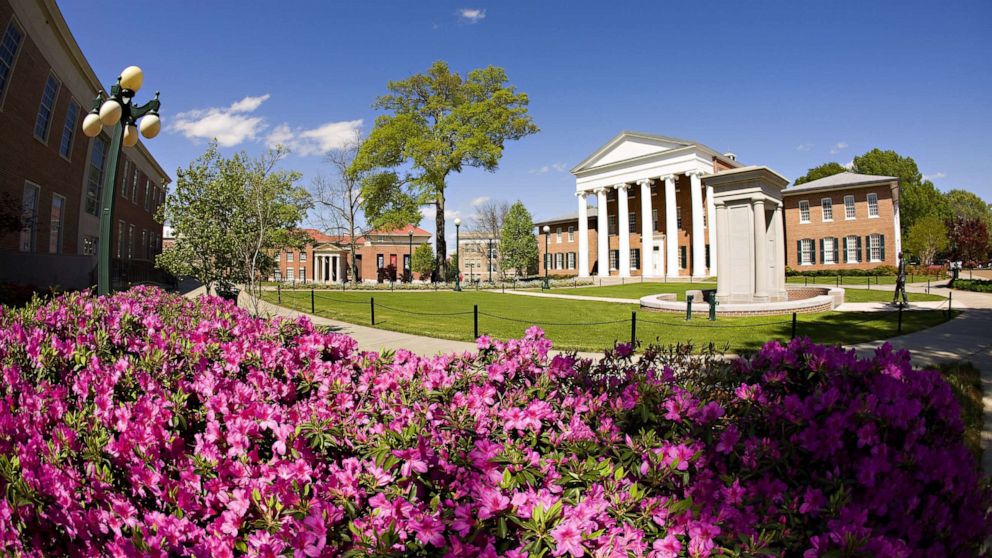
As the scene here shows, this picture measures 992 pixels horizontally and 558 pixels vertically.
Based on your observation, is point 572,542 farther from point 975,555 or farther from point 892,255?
point 892,255

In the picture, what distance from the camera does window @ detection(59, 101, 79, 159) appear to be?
78.4ft

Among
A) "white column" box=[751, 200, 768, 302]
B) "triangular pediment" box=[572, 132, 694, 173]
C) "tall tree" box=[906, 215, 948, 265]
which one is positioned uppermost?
"triangular pediment" box=[572, 132, 694, 173]

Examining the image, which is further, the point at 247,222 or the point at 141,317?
the point at 247,222

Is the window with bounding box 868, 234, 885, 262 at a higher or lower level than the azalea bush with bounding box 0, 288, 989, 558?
higher

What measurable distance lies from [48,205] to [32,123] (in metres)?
3.90

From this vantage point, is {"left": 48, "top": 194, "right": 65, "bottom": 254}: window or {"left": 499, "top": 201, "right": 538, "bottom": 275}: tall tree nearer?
{"left": 48, "top": 194, "right": 65, "bottom": 254}: window

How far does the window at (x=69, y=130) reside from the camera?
23.9 metres

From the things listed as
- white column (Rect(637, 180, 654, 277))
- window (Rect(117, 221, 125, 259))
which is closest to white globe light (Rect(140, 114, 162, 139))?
window (Rect(117, 221, 125, 259))

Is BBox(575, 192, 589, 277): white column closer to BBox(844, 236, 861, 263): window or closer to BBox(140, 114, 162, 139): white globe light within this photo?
BBox(844, 236, 861, 263): window

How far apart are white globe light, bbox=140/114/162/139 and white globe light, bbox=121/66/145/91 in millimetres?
577

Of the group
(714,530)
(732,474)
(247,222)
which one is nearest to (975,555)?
(732,474)

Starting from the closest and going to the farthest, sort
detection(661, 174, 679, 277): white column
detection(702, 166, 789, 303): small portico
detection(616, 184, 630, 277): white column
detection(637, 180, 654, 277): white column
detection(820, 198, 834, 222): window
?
1. detection(702, 166, 789, 303): small portico
2. detection(820, 198, 834, 222): window
3. detection(661, 174, 679, 277): white column
4. detection(637, 180, 654, 277): white column
5. detection(616, 184, 630, 277): white column

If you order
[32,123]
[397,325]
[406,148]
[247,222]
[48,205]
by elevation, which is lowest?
[397,325]

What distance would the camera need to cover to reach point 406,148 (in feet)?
139
